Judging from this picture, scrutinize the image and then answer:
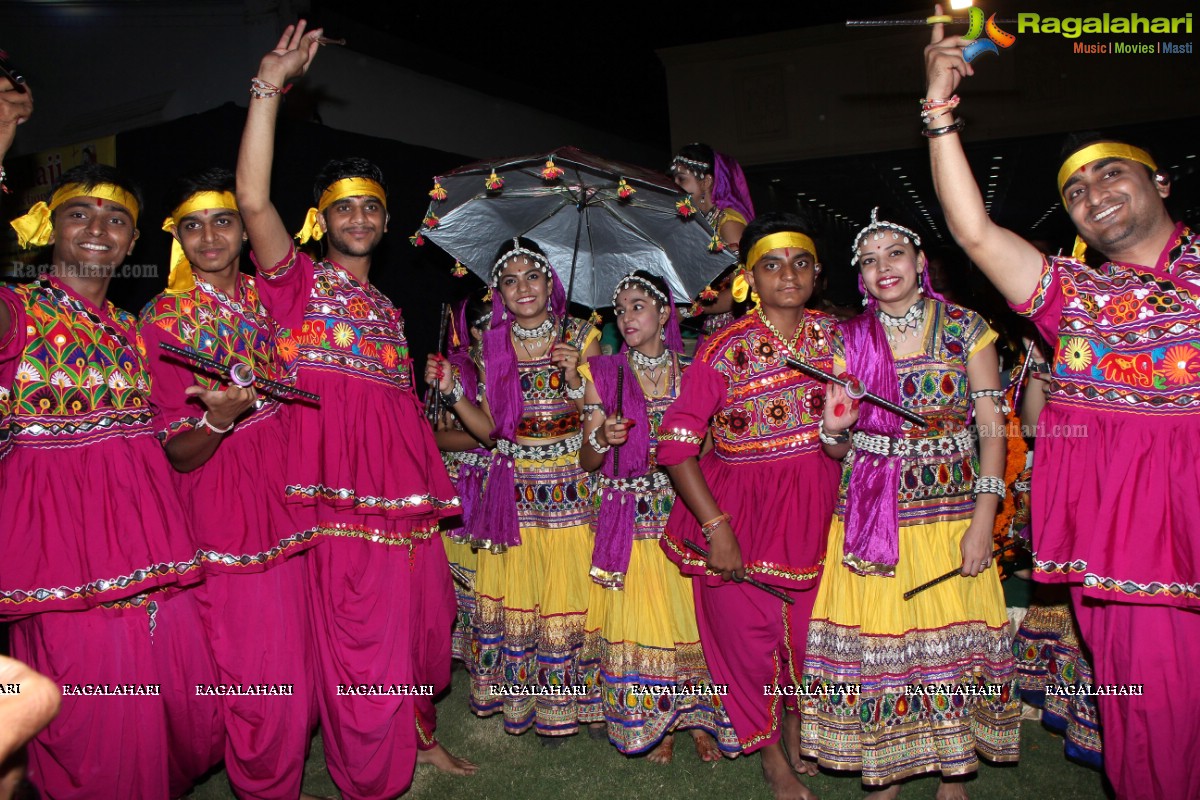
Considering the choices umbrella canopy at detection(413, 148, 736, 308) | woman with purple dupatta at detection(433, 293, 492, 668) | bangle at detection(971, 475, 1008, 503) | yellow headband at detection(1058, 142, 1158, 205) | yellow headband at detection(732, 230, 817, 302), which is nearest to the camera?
yellow headband at detection(1058, 142, 1158, 205)

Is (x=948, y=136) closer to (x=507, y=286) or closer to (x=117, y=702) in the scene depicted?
(x=507, y=286)

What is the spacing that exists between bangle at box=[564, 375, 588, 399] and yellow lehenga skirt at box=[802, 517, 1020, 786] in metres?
1.48

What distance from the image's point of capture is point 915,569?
3258 millimetres

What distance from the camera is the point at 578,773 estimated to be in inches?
144

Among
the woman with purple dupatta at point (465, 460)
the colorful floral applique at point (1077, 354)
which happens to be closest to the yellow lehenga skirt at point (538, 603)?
the woman with purple dupatta at point (465, 460)

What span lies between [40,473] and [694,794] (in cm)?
262

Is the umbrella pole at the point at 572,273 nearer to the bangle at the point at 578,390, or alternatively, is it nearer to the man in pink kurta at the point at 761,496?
the bangle at the point at 578,390

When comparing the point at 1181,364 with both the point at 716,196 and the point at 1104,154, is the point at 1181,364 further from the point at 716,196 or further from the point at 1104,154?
the point at 716,196

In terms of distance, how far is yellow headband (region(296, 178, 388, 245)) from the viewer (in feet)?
11.8

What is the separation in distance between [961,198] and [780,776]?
226 centimetres

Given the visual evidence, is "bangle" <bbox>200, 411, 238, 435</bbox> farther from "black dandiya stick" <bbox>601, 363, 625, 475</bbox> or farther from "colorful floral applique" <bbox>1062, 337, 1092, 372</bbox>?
"colorful floral applique" <bbox>1062, 337, 1092, 372</bbox>

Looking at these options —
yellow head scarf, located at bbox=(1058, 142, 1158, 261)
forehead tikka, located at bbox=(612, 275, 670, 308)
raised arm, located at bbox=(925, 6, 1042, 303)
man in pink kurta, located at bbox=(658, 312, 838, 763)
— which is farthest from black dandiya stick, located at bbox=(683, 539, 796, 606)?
yellow head scarf, located at bbox=(1058, 142, 1158, 261)

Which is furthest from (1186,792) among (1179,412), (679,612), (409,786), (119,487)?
(119,487)

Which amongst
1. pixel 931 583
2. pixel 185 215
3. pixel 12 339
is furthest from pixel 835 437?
pixel 12 339
